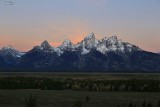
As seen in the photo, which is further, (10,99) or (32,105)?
(10,99)

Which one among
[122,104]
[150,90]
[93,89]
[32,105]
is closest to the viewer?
[32,105]

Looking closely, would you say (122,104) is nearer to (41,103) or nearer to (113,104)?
(113,104)

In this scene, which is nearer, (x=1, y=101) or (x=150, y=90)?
(x=1, y=101)

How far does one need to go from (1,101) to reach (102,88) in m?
26.5

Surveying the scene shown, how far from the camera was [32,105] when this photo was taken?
40656mm

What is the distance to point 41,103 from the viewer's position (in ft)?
171

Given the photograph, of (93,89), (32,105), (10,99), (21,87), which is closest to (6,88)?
(21,87)

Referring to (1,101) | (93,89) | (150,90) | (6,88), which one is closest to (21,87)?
(6,88)

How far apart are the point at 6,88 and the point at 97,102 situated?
26184mm

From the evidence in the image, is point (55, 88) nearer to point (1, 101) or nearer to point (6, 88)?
point (6, 88)

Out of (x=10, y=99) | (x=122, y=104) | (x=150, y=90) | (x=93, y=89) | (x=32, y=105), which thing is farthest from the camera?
(x=93, y=89)

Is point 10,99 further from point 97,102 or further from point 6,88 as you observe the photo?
point 6,88

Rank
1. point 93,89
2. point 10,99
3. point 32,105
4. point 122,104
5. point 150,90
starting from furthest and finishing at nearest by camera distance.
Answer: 1. point 93,89
2. point 150,90
3. point 10,99
4. point 122,104
5. point 32,105

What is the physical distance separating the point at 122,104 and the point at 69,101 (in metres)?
6.36
